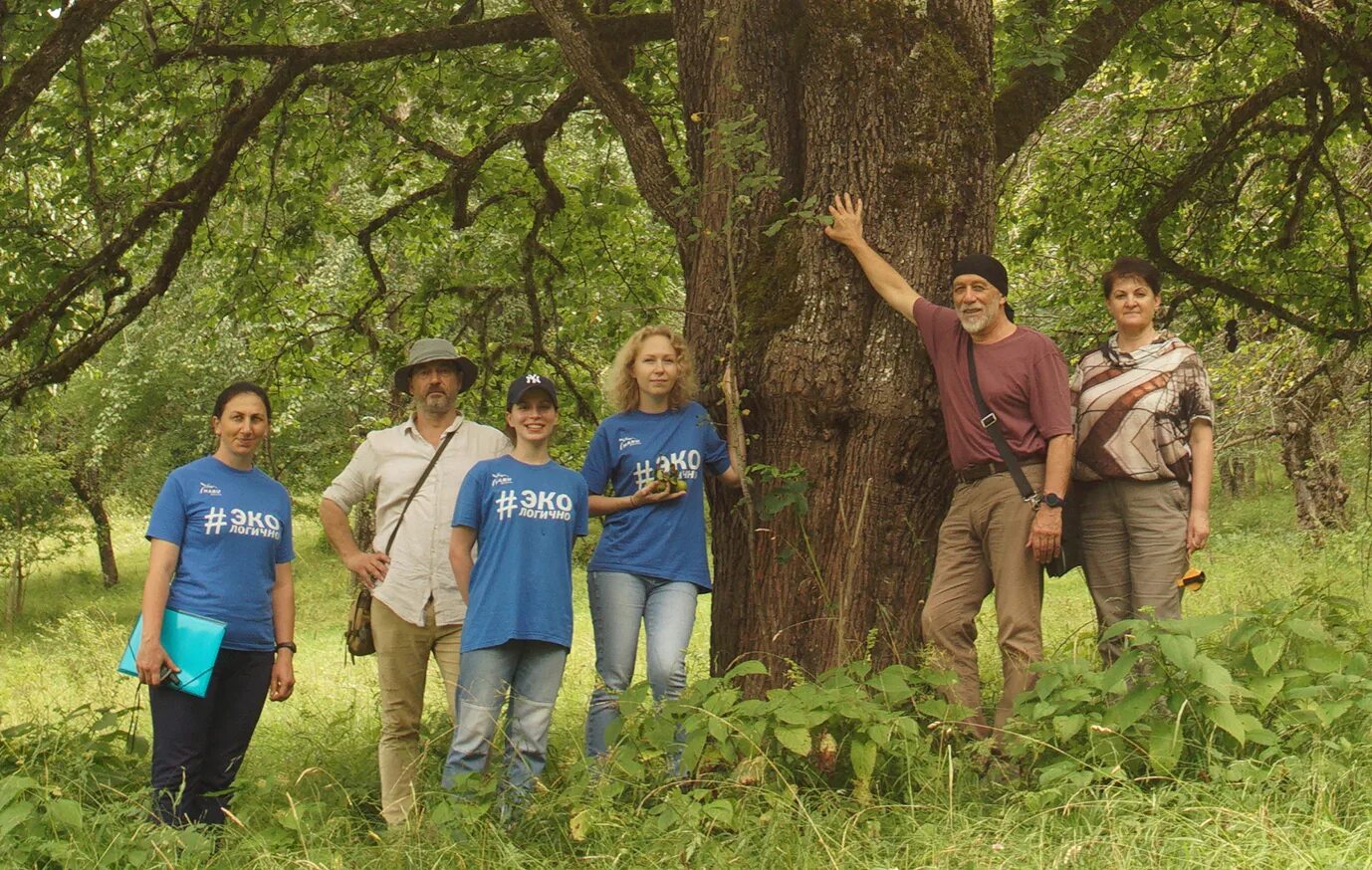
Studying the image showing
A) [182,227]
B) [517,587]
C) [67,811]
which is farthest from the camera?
[182,227]

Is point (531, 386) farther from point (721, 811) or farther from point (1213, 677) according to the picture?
point (1213, 677)

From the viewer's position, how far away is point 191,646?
4730mm

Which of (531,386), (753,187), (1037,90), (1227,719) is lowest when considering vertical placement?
(1227,719)

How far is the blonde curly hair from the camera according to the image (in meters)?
5.20

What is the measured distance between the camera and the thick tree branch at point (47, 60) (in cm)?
593

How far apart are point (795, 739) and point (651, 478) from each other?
1443 mm

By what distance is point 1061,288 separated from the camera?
39.7 feet

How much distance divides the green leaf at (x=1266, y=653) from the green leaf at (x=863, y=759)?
1.23 metres

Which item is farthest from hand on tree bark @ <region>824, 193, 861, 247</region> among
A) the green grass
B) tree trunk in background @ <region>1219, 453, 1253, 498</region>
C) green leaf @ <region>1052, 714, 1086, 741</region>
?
tree trunk in background @ <region>1219, 453, 1253, 498</region>

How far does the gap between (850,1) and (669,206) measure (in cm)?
118

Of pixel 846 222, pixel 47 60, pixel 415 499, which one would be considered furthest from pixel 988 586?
pixel 47 60

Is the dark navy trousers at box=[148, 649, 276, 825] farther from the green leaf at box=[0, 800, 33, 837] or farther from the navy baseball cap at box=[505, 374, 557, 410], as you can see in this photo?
the navy baseball cap at box=[505, 374, 557, 410]

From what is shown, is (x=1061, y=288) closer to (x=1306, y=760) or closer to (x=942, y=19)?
(x=942, y=19)

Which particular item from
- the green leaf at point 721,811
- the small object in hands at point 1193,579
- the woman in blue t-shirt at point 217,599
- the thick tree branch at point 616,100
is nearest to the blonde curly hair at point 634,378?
the thick tree branch at point 616,100
